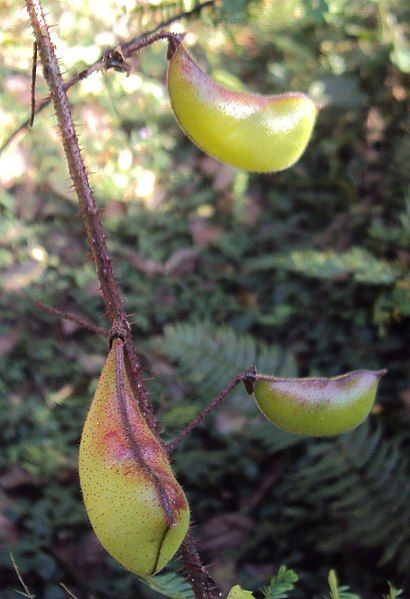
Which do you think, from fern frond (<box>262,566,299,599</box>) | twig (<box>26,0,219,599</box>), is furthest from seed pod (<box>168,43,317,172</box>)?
fern frond (<box>262,566,299,599</box>)

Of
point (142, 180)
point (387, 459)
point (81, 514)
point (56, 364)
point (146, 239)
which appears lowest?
point (81, 514)

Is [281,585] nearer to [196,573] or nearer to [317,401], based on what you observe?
[196,573]

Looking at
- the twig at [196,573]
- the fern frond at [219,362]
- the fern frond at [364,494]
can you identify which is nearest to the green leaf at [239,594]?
the twig at [196,573]

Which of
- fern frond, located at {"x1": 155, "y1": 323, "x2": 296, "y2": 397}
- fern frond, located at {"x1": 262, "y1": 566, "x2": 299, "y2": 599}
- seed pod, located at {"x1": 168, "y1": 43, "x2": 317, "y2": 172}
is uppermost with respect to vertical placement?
fern frond, located at {"x1": 155, "y1": 323, "x2": 296, "y2": 397}

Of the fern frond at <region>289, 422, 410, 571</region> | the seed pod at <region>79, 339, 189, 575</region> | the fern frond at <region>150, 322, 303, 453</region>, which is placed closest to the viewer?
the seed pod at <region>79, 339, 189, 575</region>

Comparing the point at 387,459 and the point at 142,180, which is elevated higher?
the point at 142,180

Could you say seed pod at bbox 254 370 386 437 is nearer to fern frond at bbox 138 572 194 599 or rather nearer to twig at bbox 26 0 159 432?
twig at bbox 26 0 159 432

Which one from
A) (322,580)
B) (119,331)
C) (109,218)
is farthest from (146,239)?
(119,331)

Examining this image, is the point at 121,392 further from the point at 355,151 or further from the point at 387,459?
the point at 355,151
